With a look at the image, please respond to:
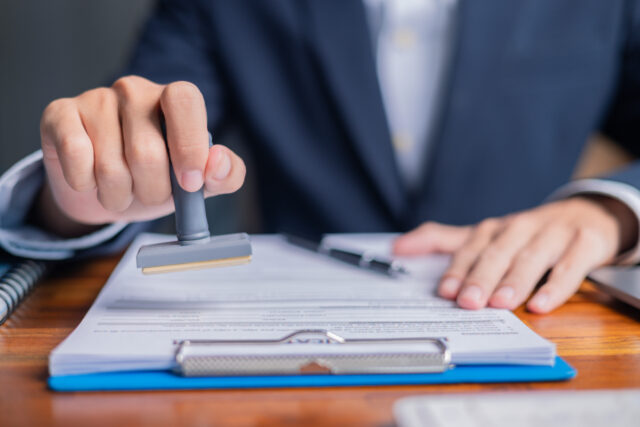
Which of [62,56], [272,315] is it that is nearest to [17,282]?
[272,315]

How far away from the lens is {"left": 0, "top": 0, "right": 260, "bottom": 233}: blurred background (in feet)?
5.45

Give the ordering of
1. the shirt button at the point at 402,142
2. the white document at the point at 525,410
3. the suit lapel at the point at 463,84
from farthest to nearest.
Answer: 1. the shirt button at the point at 402,142
2. the suit lapel at the point at 463,84
3. the white document at the point at 525,410

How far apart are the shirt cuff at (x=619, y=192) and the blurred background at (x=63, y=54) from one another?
1.21 metres

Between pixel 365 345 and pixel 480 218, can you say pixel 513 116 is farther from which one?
pixel 365 345

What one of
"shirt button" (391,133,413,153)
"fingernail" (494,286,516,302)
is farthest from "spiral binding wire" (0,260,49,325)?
"shirt button" (391,133,413,153)

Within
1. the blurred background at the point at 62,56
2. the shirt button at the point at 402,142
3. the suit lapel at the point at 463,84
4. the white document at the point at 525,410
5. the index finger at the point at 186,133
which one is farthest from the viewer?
the blurred background at the point at 62,56

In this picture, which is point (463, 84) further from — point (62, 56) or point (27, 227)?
point (62, 56)

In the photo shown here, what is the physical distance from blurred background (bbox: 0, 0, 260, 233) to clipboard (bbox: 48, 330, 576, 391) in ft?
4.53

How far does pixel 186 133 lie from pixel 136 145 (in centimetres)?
4

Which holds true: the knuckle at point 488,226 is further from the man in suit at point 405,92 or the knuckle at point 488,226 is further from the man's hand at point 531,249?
the man in suit at point 405,92

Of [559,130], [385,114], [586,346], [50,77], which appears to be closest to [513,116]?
[559,130]

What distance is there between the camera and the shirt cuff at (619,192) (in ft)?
1.60

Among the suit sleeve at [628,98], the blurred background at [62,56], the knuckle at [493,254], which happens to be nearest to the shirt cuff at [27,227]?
the knuckle at [493,254]

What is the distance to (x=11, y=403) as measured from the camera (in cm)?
25
